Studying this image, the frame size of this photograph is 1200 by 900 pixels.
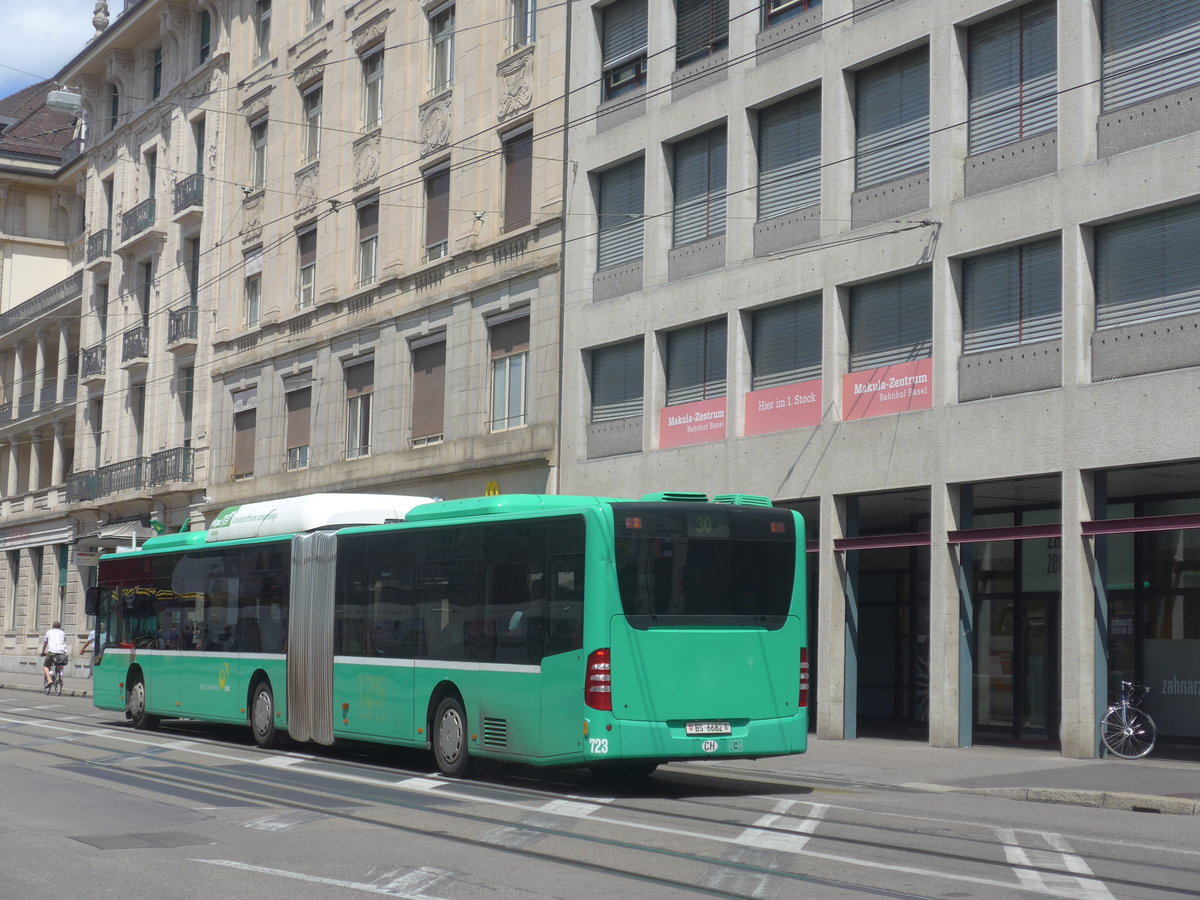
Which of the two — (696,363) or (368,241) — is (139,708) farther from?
(368,241)

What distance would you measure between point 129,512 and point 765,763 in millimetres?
34191

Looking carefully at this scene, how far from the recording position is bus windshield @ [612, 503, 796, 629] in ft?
48.0

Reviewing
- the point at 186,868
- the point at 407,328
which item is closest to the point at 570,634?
the point at 186,868

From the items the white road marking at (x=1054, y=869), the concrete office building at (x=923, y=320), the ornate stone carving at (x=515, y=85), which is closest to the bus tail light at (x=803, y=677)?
the white road marking at (x=1054, y=869)

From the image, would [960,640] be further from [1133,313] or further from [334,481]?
[334,481]

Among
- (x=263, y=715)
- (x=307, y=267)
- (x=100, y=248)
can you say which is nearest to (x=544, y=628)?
(x=263, y=715)

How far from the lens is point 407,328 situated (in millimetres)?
34438

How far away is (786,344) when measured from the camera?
24547mm

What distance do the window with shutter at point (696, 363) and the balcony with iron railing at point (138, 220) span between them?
25.6m

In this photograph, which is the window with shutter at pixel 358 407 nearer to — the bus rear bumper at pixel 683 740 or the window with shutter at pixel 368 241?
the window with shutter at pixel 368 241

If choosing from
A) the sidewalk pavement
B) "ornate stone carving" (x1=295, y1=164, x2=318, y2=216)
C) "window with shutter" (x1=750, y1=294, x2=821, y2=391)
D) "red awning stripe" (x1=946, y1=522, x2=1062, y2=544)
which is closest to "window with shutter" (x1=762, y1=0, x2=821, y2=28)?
"window with shutter" (x1=750, y1=294, x2=821, y2=391)

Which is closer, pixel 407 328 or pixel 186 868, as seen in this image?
pixel 186 868

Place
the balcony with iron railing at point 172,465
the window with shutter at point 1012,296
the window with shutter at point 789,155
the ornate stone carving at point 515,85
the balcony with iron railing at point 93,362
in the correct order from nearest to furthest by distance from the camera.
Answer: the window with shutter at point 1012,296 → the window with shutter at point 789,155 → the ornate stone carving at point 515,85 → the balcony with iron railing at point 172,465 → the balcony with iron railing at point 93,362

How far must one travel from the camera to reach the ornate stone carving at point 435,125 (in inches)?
1315
